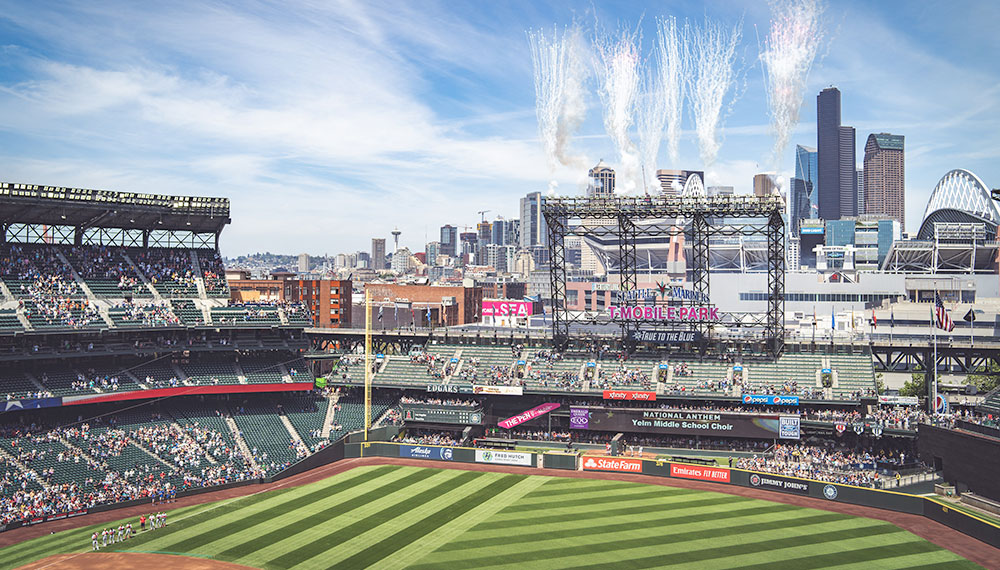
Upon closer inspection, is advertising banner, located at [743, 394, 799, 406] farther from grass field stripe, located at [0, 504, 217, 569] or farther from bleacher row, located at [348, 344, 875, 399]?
grass field stripe, located at [0, 504, 217, 569]

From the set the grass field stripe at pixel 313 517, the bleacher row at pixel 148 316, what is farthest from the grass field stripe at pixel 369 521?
the bleacher row at pixel 148 316

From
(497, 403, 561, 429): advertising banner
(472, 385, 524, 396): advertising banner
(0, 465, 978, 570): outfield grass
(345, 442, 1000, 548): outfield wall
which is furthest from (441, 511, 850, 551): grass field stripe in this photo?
(472, 385, 524, 396): advertising banner

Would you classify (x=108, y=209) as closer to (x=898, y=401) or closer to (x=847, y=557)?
(x=847, y=557)

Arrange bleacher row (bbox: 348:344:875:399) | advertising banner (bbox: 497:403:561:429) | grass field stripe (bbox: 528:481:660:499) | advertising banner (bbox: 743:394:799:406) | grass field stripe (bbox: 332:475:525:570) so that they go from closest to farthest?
grass field stripe (bbox: 332:475:525:570), grass field stripe (bbox: 528:481:660:499), advertising banner (bbox: 743:394:799:406), bleacher row (bbox: 348:344:875:399), advertising banner (bbox: 497:403:561:429)

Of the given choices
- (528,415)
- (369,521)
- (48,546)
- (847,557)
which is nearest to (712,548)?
(847,557)

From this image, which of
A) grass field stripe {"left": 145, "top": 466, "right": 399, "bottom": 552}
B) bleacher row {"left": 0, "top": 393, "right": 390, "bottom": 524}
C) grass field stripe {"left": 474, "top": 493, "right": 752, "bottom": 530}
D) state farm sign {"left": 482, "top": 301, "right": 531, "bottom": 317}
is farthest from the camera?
state farm sign {"left": 482, "top": 301, "right": 531, "bottom": 317}

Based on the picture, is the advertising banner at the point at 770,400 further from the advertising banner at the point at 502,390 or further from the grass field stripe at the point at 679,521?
the advertising banner at the point at 502,390
